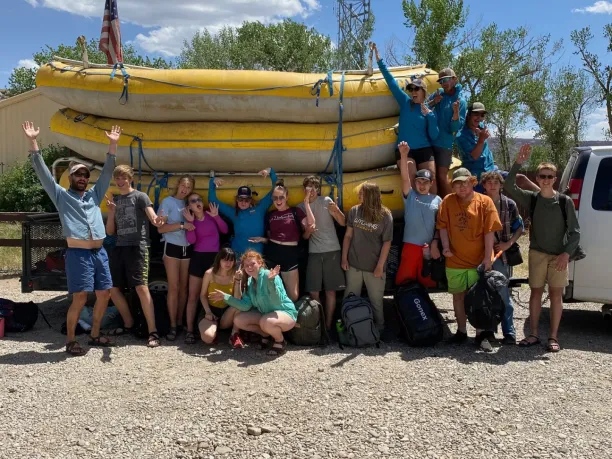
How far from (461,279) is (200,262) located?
101 inches

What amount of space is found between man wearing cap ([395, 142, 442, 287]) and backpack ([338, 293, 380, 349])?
1.85 ft

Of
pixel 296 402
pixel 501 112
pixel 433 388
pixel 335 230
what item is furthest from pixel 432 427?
pixel 501 112

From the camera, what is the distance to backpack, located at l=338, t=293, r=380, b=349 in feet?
17.0

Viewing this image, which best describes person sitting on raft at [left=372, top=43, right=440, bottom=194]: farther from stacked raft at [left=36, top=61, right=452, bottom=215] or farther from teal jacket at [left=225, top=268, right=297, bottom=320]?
teal jacket at [left=225, top=268, right=297, bottom=320]

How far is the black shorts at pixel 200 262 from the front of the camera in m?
5.52

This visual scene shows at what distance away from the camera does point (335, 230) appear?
5672 millimetres

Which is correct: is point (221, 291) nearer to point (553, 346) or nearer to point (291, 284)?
point (291, 284)

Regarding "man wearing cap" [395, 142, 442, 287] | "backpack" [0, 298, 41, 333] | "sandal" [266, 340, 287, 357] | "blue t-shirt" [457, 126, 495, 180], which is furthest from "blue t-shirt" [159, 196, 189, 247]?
"blue t-shirt" [457, 126, 495, 180]

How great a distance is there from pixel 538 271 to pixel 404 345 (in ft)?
4.76

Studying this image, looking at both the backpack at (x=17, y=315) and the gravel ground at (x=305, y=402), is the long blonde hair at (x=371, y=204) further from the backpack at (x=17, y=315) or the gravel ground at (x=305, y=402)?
the backpack at (x=17, y=315)

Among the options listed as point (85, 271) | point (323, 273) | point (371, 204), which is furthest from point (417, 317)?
point (85, 271)

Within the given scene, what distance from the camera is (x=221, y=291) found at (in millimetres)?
5230

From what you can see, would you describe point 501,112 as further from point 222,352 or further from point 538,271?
point 222,352

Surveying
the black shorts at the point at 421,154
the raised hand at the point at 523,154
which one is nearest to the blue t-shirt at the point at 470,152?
the black shorts at the point at 421,154
